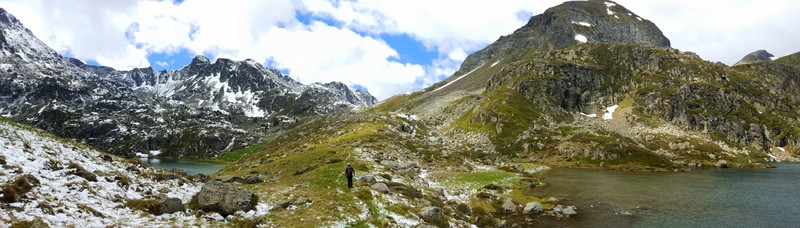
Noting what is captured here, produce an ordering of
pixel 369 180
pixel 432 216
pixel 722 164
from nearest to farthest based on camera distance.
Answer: pixel 432 216 → pixel 369 180 → pixel 722 164

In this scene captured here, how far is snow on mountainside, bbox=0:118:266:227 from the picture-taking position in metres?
20.2

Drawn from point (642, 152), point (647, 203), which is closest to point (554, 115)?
point (642, 152)

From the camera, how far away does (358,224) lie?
95.8 ft

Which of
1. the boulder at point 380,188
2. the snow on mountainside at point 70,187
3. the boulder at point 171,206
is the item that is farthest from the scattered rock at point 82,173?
the boulder at point 380,188

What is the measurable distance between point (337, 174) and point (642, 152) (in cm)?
11989

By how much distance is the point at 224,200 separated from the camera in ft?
91.1

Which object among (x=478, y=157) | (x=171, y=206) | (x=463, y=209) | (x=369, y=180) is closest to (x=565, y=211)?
(x=463, y=209)

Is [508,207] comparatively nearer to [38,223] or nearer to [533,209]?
[533,209]

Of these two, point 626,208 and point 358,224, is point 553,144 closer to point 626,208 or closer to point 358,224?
point 626,208

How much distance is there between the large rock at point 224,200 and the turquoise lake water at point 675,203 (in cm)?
3005

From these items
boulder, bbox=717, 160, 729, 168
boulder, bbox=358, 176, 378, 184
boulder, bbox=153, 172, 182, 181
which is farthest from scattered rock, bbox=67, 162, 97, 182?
boulder, bbox=717, 160, 729, 168

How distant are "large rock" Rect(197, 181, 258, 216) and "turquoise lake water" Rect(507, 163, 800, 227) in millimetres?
30049

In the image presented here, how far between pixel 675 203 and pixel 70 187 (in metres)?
67.4

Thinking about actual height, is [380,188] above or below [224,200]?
below
